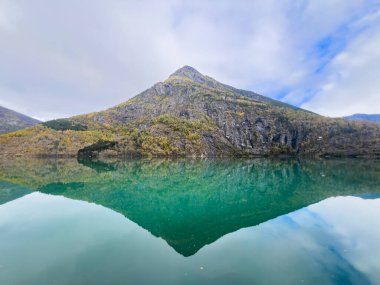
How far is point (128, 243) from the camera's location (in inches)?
653

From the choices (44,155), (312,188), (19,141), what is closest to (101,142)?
(44,155)

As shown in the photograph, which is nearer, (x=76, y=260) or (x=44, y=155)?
(x=76, y=260)

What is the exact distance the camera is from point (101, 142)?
195 metres

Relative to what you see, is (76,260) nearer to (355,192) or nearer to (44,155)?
(355,192)

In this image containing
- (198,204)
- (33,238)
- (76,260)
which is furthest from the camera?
(198,204)

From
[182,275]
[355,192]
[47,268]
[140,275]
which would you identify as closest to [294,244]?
[182,275]

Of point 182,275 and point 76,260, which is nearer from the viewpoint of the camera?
point 182,275

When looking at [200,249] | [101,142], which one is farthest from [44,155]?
[200,249]

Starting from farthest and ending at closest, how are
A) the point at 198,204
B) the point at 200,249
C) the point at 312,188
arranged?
the point at 312,188 < the point at 198,204 < the point at 200,249

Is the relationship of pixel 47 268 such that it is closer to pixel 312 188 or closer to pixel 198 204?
pixel 198 204

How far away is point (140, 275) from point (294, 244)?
10.5m

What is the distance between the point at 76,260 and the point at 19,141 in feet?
682

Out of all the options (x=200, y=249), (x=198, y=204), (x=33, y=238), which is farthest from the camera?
(x=198, y=204)

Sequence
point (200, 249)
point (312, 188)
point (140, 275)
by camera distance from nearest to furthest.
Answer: point (140, 275) → point (200, 249) → point (312, 188)
